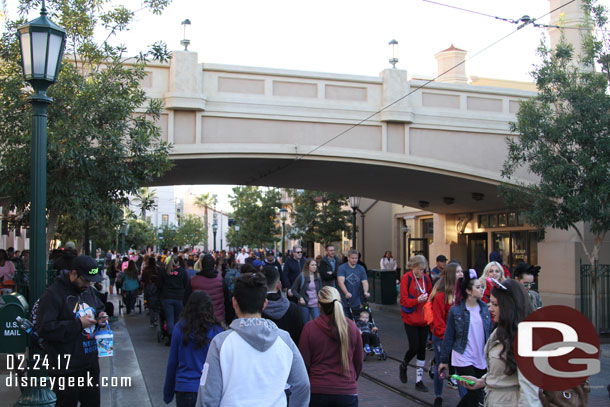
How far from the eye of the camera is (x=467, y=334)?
5988 mm

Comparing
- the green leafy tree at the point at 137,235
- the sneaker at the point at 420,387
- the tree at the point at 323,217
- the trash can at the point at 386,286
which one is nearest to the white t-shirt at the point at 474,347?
the sneaker at the point at 420,387

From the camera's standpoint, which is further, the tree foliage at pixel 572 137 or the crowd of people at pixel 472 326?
the tree foliage at pixel 572 137

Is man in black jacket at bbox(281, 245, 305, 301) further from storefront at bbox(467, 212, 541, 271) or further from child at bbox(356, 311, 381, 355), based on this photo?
storefront at bbox(467, 212, 541, 271)

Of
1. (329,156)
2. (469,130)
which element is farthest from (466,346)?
(469,130)

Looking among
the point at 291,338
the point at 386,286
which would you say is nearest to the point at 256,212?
the point at 386,286

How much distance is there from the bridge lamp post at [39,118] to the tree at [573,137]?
10218 millimetres

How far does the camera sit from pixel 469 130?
1714 centimetres

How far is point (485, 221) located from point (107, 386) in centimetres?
1779

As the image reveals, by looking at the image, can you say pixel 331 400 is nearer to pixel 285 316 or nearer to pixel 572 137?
pixel 285 316

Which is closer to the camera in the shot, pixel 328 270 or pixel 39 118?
pixel 39 118

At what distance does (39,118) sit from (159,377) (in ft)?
15.8

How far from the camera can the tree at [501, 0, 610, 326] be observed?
12383 mm

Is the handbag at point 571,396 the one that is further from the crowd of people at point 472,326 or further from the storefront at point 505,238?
the storefront at point 505,238

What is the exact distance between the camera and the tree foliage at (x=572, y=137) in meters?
12.4
